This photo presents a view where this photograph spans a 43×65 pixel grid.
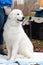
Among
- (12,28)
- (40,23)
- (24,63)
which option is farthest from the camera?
(40,23)

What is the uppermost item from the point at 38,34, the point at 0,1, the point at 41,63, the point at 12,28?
the point at 0,1

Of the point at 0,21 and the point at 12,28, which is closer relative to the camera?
the point at 12,28

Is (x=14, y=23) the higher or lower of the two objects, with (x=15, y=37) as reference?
higher

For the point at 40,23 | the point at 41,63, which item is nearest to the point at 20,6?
the point at 40,23

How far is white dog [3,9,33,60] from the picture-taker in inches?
69.1

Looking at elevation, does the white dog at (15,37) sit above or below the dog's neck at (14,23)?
below

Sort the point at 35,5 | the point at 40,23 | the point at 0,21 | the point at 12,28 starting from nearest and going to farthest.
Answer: the point at 12,28 < the point at 0,21 < the point at 40,23 < the point at 35,5

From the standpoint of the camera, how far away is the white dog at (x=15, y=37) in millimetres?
1754

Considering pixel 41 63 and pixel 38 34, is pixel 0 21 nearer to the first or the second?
pixel 41 63

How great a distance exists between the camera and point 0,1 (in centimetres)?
188

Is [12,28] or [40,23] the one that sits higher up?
[12,28]

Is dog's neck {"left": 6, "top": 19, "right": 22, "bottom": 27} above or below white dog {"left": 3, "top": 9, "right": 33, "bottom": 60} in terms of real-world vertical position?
above

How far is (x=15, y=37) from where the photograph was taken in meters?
1.79

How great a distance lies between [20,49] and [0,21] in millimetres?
323
